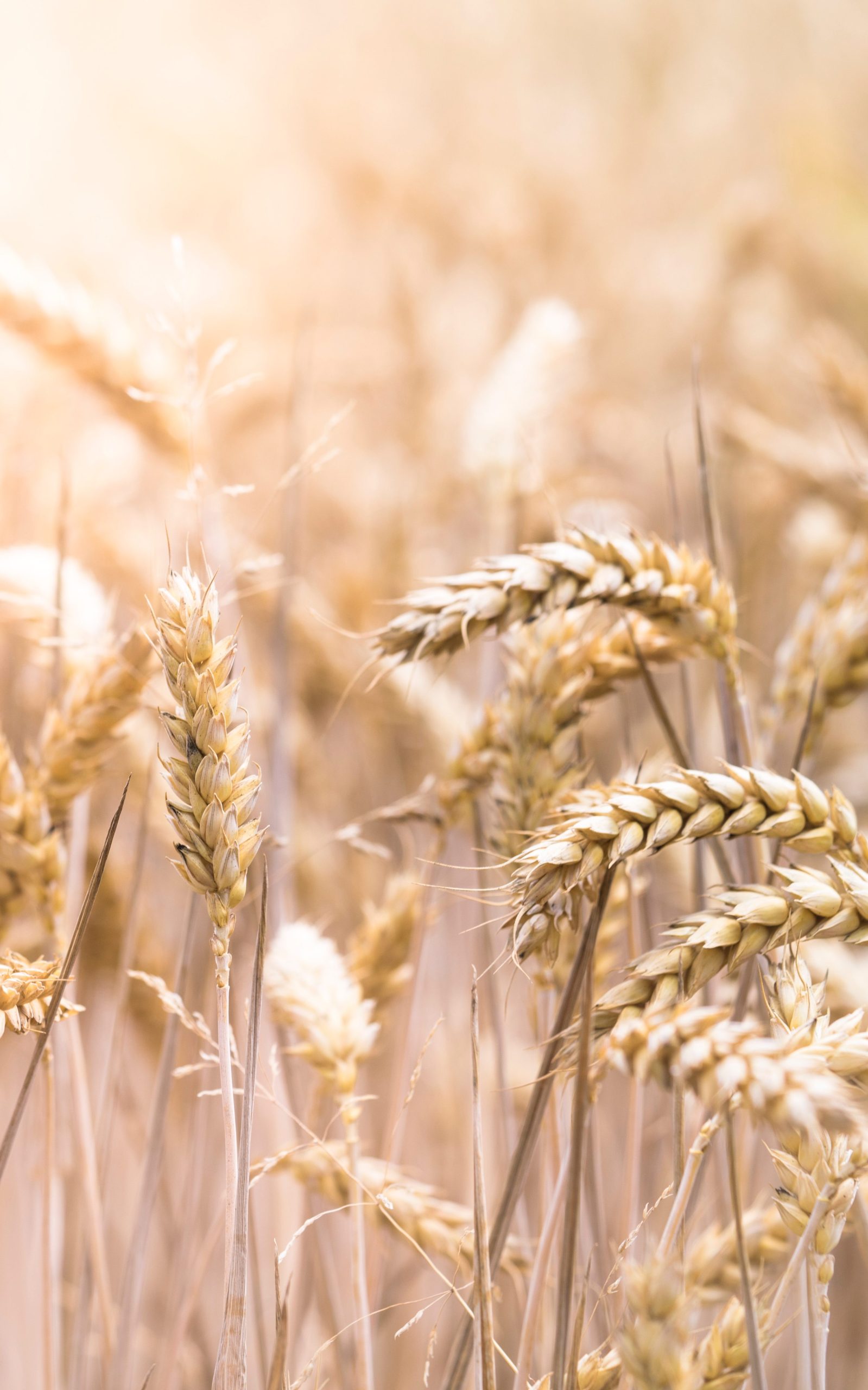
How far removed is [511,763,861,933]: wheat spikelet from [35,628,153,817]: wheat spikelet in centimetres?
27

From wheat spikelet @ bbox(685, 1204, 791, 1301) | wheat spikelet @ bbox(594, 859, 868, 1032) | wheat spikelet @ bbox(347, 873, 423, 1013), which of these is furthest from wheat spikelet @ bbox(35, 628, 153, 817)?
wheat spikelet @ bbox(685, 1204, 791, 1301)

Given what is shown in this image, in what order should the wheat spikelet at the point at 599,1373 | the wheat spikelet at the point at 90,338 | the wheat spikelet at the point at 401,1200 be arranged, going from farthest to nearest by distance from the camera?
the wheat spikelet at the point at 90,338
the wheat spikelet at the point at 401,1200
the wheat spikelet at the point at 599,1373

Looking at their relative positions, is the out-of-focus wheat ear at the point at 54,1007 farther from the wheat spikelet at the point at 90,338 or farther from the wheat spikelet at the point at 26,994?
the wheat spikelet at the point at 90,338

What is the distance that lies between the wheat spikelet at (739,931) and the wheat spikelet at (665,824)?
3 cm

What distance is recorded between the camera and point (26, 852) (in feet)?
1.51

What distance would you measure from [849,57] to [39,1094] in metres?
2.67

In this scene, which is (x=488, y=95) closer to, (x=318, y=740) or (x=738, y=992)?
(x=318, y=740)

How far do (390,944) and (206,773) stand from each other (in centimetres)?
30

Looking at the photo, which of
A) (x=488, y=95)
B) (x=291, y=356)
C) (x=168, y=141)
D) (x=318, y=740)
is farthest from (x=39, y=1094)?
(x=488, y=95)

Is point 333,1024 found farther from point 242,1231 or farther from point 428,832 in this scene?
point 428,832

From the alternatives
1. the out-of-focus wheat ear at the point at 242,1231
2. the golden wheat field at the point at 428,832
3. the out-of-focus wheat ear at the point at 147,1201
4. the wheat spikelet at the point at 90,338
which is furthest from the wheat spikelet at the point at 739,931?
the wheat spikelet at the point at 90,338

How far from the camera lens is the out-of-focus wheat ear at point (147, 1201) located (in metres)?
0.50

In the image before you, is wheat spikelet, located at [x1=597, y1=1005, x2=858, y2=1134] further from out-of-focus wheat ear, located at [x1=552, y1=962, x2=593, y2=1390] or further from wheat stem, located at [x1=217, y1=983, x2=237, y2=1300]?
wheat stem, located at [x1=217, y1=983, x2=237, y2=1300]

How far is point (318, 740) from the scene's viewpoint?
930 millimetres
